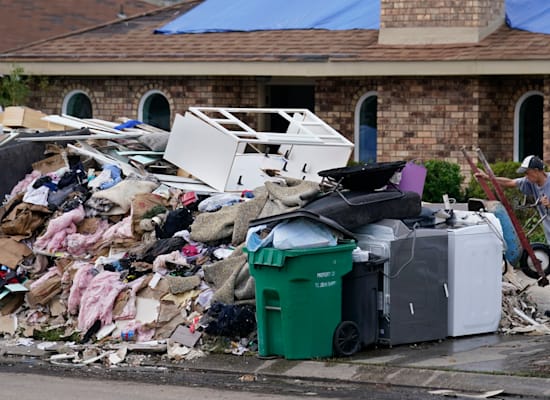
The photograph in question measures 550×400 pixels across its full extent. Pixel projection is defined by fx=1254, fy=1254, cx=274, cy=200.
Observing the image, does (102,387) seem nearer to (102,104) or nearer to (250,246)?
(250,246)

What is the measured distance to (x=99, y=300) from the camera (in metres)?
12.0

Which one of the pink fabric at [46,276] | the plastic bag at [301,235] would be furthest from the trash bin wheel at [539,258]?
the pink fabric at [46,276]

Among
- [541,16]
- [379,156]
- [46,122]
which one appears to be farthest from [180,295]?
[541,16]

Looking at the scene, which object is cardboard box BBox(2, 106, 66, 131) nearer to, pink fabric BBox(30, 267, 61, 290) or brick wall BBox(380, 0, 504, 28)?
pink fabric BBox(30, 267, 61, 290)

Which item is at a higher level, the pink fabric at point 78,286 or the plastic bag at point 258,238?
the plastic bag at point 258,238

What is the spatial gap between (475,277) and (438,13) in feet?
33.5

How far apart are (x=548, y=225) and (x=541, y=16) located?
977cm

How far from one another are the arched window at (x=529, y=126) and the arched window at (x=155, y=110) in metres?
6.73

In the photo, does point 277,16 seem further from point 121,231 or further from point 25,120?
point 121,231

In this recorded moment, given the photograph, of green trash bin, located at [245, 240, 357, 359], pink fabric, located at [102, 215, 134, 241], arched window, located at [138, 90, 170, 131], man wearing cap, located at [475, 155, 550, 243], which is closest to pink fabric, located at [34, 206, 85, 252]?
pink fabric, located at [102, 215, 134, 241]

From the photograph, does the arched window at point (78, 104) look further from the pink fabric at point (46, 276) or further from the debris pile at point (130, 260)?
the pink fabric at point (46, 276)

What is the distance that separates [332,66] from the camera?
2119 cm

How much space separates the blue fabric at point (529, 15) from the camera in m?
20.7

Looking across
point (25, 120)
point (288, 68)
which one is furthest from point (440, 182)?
point (25, 120)
